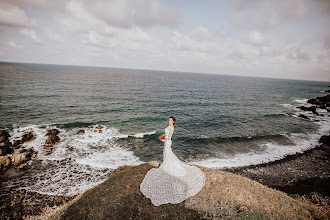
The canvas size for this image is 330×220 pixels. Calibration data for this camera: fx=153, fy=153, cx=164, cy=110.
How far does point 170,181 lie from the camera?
10.4 metres

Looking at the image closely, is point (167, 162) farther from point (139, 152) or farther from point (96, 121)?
point (96, 121)

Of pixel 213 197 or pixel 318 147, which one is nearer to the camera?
pixel 213 197

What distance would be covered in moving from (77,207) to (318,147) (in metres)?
39.4

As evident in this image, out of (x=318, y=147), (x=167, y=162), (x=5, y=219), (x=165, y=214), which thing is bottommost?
(x=5, y=219)

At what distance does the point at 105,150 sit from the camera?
24.7 metres

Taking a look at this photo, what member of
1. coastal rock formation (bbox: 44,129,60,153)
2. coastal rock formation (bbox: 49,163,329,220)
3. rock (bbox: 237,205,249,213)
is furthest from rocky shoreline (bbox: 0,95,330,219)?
rock (bbox: 237,205,249,213)

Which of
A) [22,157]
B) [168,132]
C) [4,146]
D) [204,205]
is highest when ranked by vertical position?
[168,132]

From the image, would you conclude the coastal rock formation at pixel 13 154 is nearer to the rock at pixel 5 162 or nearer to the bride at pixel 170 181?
the rock at pixel 5 162

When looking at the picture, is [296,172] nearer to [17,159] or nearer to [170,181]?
[170,181]

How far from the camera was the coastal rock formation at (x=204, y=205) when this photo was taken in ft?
30.6

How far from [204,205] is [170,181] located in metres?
2.55

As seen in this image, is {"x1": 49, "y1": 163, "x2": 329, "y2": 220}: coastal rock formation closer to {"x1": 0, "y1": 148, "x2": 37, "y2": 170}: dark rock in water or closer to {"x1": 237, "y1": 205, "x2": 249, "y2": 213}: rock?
{"x1": 237, "y1": 205, "x2": 249, "y2": 213}: rock

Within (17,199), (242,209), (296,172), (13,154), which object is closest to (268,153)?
(296,172)

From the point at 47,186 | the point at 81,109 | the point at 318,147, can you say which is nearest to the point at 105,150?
the point at 47,186
